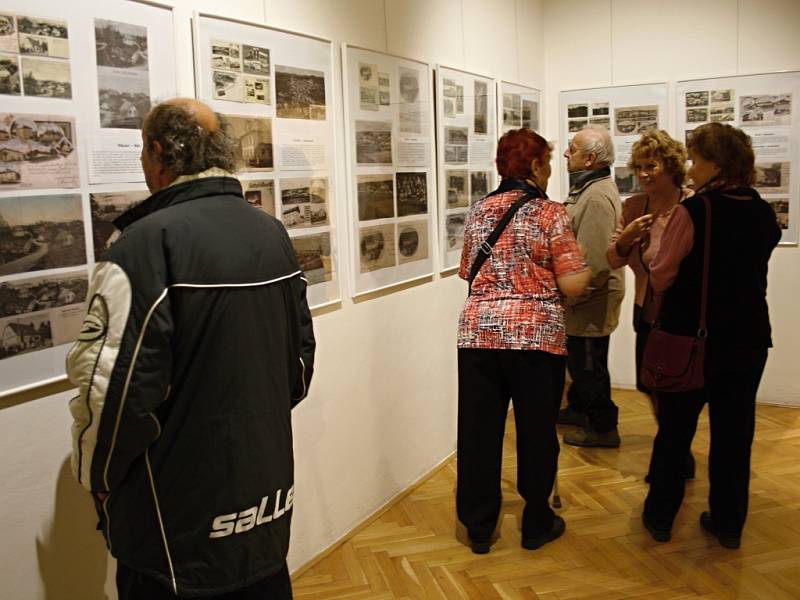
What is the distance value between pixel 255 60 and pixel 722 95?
369cm

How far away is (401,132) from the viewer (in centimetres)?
376

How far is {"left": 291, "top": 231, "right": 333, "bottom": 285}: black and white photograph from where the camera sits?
3.09 meters

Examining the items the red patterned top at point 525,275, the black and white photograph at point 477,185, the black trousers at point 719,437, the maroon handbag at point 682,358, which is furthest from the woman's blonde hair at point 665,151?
the black and white photograph at point 477,185

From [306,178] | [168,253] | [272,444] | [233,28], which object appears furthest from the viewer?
[306,178]

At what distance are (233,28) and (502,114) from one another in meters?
2.58

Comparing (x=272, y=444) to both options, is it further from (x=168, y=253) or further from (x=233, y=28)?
(x=233, y=28)

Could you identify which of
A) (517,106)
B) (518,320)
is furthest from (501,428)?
(517,106)

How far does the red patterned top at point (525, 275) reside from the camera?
9.77 feet

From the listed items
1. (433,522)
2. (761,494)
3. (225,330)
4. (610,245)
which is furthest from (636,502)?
(225,330)

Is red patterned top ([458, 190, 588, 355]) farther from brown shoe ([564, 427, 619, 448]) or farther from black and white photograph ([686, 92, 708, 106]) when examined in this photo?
black and white photograph ([686, 92, 708, 106])

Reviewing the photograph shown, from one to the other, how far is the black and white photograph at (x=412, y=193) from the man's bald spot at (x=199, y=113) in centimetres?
196

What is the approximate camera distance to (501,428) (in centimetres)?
320

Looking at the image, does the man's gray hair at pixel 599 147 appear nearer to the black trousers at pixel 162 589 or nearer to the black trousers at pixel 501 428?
the black trousers at pixel 501 428

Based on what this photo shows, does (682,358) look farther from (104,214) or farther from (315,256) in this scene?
(104,214)
